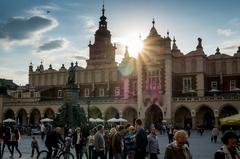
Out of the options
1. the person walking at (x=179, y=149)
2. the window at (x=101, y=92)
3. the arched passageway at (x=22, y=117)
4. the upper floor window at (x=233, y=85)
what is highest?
the upper floor window at (x=233, y=85)

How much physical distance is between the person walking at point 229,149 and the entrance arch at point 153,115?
163 ft

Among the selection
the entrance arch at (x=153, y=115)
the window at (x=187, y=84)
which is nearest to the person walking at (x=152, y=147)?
the entrance arch at (x=153, y=115)

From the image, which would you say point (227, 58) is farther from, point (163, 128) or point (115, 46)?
point (115, 46)

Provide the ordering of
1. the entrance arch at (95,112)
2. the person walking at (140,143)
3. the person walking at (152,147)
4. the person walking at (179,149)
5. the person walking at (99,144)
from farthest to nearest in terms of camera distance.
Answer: the entrance arch at (95,112) → the person walking at (99,144) → the person walking at (152,147) → the person walking at (140,143) → the person walking at (179,149)

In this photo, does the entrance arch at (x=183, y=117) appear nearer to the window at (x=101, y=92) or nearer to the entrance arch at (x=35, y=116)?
the window at (x=101, y=92)

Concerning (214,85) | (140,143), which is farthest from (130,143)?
(214,85)

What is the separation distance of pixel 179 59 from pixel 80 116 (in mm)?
25953

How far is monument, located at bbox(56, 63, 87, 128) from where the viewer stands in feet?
119

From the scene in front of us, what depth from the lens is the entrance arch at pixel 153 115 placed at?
55812 millimetres

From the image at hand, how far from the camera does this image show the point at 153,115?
2231 inches

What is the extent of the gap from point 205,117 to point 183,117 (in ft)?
10.00

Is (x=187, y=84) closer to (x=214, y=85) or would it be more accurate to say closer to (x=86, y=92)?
(x=214, y=85)

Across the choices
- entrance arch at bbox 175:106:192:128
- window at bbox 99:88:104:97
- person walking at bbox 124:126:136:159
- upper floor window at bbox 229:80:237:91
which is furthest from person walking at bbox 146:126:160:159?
window at bbox 99:88:104:97

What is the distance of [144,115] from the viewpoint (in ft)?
182
